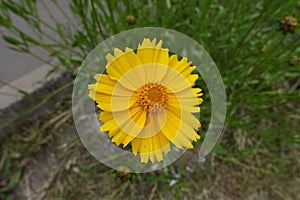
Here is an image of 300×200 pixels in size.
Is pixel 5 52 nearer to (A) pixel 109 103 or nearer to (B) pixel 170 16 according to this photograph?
(B) pixel 170 16

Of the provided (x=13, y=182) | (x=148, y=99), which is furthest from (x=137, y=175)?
(x=148, y=99)

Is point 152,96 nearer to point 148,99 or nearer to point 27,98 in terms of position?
point 148,99

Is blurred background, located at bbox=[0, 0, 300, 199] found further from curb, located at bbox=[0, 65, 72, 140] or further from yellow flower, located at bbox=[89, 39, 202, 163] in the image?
yellow flower, located at bbox=[89, 39, 202, 163]

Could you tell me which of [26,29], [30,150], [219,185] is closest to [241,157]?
[219,185]

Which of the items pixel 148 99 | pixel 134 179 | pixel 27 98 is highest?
pixel 148 99

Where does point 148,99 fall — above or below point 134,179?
above

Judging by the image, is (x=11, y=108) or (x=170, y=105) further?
(x=11, y=108)

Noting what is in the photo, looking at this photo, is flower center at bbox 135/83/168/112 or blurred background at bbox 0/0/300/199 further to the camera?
blurred background at bbox 0/0/300/199

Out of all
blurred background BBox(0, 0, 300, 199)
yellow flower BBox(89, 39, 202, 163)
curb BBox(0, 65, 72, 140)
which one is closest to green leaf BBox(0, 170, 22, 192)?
blurred background BBox(0, 0, 300, 199)

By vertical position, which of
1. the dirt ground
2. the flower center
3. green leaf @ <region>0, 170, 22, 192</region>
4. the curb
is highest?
the flower center
